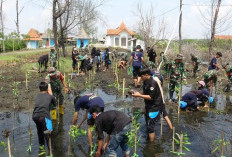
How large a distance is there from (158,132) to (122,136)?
2.37 metres

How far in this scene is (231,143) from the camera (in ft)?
18.2

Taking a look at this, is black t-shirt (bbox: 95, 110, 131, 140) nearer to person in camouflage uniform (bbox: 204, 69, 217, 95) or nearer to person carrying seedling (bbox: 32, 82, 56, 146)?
person carrying seedling (bbox: 32, 82, 56, 146)

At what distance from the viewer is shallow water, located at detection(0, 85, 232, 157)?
5137 mm

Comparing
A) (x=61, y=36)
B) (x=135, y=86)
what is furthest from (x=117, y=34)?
(x=135, y=86)

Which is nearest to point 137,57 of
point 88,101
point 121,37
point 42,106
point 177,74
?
point 177,74

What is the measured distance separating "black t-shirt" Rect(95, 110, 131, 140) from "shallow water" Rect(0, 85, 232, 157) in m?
1.37

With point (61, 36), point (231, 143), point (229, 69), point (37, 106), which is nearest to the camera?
point (37, 106)

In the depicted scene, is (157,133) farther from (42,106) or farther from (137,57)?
(137,57)

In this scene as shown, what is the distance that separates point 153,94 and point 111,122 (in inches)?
64.3

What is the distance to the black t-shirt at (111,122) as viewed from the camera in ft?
12.8

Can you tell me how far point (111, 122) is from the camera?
400 centimetres

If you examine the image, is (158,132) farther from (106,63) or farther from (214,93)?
(106,63)

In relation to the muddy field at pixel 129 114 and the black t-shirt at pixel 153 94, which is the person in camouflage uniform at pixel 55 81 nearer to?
the muddy field at pixel 129 114

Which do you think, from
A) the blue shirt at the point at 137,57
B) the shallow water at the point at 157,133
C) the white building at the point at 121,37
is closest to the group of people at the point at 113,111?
the shallow water at the point at 157,133
